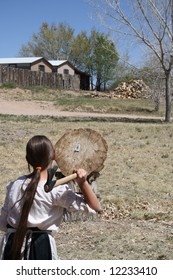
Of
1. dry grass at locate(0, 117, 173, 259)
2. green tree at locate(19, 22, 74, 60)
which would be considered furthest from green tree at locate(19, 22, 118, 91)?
dry grass at locate(0, 117, 173, 259)

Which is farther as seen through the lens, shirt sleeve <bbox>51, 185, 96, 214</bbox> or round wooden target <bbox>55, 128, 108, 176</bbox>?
round wooden target <bbox>55, 128, 108, 176</bbox>

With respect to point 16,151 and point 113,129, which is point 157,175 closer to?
point 16,151

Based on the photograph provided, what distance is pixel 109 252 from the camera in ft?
14.2

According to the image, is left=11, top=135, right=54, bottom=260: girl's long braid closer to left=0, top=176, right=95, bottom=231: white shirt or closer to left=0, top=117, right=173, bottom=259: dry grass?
left=0, top=176, right=95, bottom=231: white shirt

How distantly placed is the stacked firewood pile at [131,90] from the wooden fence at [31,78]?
228 inches

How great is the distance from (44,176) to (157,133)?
10.7 metres

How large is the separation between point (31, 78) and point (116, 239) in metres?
35.1

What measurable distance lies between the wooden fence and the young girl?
33535mm

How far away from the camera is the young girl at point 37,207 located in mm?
2531

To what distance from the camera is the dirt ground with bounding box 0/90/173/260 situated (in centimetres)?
429

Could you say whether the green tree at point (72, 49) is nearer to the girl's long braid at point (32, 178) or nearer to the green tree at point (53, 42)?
the green tree at point (53, 42)

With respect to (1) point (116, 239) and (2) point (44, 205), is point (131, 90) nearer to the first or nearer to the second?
(1) point (116, 239)

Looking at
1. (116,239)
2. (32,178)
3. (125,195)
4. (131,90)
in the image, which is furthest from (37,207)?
(131,90)

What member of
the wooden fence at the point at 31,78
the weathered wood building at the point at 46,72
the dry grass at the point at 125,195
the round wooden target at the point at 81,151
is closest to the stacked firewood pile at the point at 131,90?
the wooden fence at the point at 31,78
